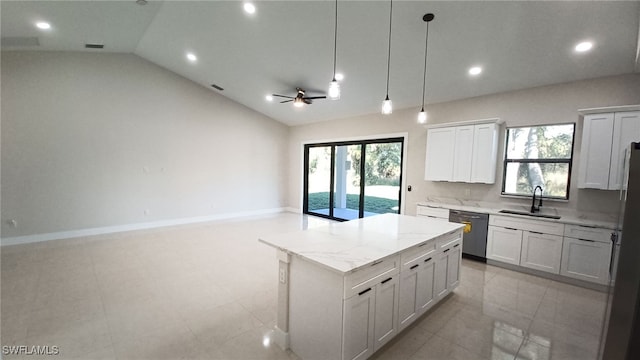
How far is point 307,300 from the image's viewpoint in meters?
1.83

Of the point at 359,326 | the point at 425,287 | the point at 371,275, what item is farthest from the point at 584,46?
the point at 359,326

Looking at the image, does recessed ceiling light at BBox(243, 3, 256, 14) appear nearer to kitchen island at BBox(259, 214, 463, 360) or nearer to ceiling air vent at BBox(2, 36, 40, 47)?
kitchen island at BBox(259, 214, 463, 360)

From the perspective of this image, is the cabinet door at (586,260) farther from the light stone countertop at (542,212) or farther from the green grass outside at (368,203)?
the green grass outside at (368,203)

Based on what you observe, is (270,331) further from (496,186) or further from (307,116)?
(307,116)

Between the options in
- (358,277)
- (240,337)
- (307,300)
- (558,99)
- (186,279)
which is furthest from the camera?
(558,99)

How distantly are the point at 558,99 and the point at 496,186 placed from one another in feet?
5.02

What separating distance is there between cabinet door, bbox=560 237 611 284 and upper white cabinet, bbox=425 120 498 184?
1.32 meters

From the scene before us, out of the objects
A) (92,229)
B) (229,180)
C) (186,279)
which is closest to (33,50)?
(92,229)

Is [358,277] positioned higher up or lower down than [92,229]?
higher up

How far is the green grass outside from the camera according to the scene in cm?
601

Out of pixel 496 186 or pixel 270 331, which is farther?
pixel 496 186

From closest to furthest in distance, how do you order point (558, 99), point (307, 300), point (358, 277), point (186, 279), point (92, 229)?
point (358, 277) → point (307, 300) → point (186, 279) → point (558, 99) → point (92, 229)

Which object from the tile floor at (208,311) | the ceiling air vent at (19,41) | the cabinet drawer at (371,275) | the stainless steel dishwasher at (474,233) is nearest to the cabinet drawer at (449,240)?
the tile floor at (208,311)

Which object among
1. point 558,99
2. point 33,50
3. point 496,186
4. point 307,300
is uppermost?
point 33,50
